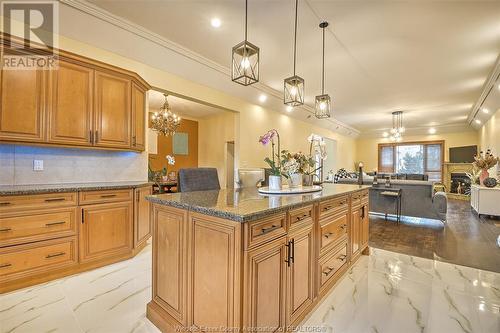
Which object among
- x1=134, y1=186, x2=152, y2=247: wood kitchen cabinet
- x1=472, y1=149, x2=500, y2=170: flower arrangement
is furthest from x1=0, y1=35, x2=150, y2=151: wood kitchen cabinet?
x1=472, y1=149, x2=500, y2=170: flower arrangement

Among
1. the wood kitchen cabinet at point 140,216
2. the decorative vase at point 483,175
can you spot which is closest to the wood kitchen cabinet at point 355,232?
the wood kitchen cabinet at point 140,216

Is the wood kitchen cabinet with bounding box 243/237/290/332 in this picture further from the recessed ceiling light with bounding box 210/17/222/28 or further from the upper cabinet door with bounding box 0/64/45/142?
the recessed ceiling light with bounding box 210/17/222/28

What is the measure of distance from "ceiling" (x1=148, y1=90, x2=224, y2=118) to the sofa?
4.23m

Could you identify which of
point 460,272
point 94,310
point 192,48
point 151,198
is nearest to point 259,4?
point 192,48

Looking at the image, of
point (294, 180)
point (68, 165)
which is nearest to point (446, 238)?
point (294, 180)

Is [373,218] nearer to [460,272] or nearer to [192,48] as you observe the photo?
[460,272]

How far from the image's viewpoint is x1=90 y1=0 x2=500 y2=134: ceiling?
2.52 m

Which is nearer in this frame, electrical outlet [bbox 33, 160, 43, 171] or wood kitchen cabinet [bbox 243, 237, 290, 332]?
wood kitchen cabinet [bbox 243, 237, 290, 332]

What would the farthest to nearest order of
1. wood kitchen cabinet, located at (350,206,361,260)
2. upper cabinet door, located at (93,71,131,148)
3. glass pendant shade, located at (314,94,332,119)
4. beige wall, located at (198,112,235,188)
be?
beige wall, located at (198,112,235,188)
glass pendant shade, located at (314,94,332,119)
upper cabinet door, located at (93,71,131,148)
wood kitchen cabinet, located at (350,206,361,260)

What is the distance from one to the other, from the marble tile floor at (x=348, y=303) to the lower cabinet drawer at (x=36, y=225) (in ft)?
1.52

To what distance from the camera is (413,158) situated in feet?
33.9

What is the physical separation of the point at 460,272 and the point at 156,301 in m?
3.07

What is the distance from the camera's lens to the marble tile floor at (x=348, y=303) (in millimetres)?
1643

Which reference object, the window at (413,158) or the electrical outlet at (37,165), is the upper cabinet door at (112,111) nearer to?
the electrical outlet at (37,165)
